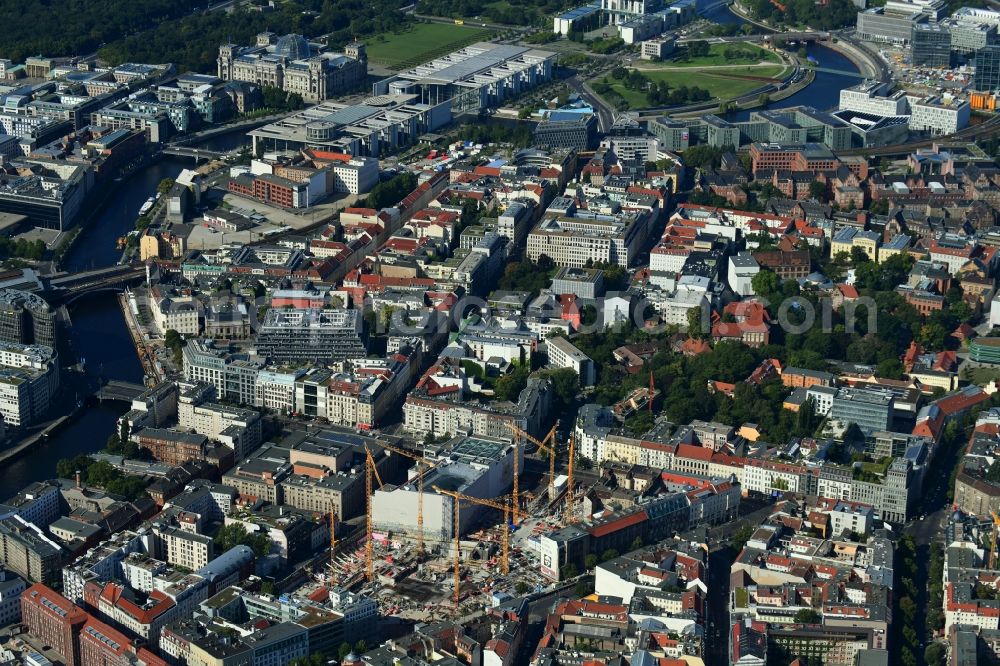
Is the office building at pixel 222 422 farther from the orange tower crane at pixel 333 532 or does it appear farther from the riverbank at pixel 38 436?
the orange tower crane at pixel 333 532

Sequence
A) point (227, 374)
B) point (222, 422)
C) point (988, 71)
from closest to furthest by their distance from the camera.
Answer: point (222, 422) < point (227, 374) < point (988, 71)

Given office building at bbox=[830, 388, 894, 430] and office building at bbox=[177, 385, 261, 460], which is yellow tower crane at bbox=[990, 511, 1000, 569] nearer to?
office building at bbox=[830, 388, 894, 430]

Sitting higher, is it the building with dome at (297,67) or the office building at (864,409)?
the building with dome at (297,67)

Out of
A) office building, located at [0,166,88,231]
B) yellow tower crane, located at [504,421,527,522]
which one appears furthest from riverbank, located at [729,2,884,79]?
yellow tower crane, located at [504,421,527,522]

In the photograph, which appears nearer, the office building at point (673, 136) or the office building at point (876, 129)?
the office building at point (673, 136)

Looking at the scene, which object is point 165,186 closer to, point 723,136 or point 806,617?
point 723,136

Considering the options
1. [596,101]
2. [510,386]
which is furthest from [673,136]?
[510,386]

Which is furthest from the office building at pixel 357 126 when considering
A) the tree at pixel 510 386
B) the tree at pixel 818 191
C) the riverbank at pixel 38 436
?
the riverbank at pixel 38 436

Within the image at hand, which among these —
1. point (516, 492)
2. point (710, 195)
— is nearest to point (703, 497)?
point (516, 492)
